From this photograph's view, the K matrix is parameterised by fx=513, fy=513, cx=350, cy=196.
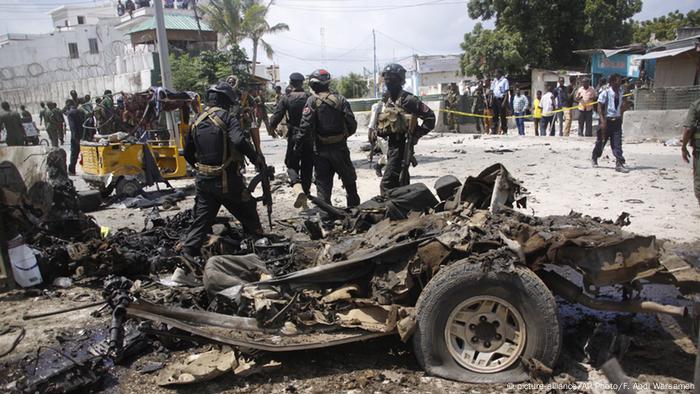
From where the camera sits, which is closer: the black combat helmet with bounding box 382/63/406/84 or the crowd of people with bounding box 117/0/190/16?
the black combat helmet with bounding box 382/63/406/84

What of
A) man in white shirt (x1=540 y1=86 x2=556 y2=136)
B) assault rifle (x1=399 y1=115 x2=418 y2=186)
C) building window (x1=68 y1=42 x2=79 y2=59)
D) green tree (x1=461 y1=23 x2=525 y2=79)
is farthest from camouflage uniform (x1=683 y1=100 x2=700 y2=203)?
building window (x1=68 y1=42 x2=79 y2=59)

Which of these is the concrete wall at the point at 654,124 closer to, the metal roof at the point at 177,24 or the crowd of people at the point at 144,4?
the metal roof at the point at 177,24

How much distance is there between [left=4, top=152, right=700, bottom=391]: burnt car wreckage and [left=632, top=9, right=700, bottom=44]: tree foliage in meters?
35.8

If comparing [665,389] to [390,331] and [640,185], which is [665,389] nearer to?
[390,331]

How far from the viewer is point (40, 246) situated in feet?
18.4

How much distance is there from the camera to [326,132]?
682 centimetres

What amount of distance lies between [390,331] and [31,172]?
505cm

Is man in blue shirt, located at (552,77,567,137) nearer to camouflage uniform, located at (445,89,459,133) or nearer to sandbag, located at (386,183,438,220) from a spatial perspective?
camouflage uniform, located at (445,89,459,133)

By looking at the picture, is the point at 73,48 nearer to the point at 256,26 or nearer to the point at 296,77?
the point at 256,26

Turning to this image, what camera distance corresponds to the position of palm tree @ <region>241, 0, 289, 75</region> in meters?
39.8

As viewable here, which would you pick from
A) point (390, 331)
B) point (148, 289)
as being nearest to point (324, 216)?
point (148, 289)

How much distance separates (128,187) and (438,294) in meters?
8.10

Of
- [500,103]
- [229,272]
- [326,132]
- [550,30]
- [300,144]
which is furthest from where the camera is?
[550,30]

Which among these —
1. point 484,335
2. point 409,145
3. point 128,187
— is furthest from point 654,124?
point 484,335
